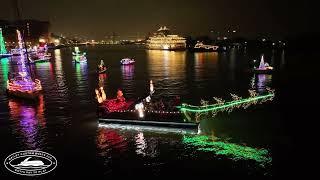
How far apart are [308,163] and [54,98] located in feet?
137

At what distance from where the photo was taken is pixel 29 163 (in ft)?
85.8

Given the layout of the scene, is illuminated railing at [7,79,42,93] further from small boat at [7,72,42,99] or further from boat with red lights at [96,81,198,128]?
boat with red lights at [96,81,198,128]

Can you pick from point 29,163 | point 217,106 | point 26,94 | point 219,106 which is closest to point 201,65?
point 219,106

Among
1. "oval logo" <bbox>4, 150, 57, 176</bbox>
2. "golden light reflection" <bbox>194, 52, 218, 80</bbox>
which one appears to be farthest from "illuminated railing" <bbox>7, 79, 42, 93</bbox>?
"golden light reflection" <bbox>194, 52, 218, 80</bbox>

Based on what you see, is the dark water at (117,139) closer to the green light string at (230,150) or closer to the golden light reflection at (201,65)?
the green light string at (230,150)

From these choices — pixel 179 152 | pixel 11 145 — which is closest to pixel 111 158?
pixel 179 152

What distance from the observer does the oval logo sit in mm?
25562

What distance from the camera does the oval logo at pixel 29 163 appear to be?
25.6 m

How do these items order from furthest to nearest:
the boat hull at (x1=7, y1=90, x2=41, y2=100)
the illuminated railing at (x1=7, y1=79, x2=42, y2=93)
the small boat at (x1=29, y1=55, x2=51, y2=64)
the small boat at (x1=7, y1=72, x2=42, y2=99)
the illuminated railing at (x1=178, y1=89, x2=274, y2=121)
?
the small boat at (x1=29, y1=55, x2=51, y2=64) → the illuminated railing at (x1=7, y1=79, x2=42, y2=93) → the small boat at (x1=7, y1=72, x2=42, y2=99) → the boat hull at (x1=7, y1=90, x2=41, y2=100) → the illuminated railing at (x1=178, y1=89, x2=274, y2=121)

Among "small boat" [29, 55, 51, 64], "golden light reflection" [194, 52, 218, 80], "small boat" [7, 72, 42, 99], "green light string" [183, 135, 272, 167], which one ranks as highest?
"small boat" [29, 55, 51, 64]

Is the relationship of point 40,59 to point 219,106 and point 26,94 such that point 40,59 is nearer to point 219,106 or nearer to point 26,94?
point 26,94

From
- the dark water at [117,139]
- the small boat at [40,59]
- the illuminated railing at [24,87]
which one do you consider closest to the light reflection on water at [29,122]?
the dark water at [117,139]

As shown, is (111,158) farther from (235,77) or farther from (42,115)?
(235,77)

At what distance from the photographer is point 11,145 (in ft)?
108
